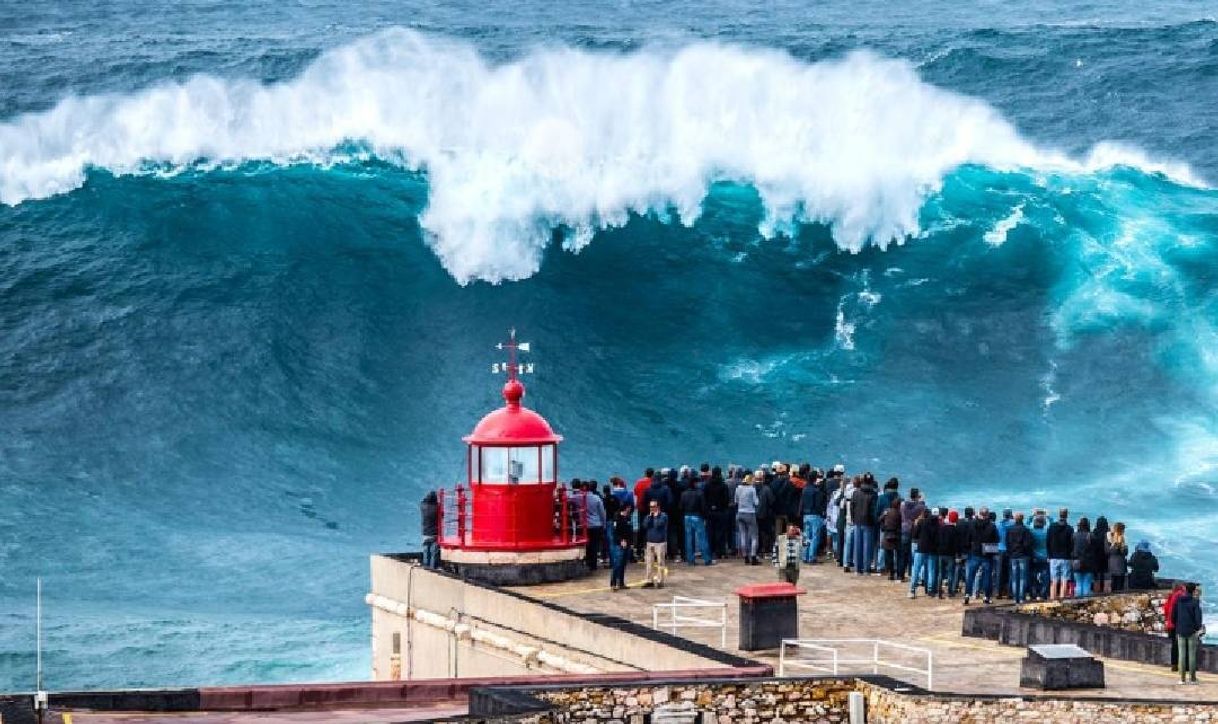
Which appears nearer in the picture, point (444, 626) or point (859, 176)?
point (444, 626)

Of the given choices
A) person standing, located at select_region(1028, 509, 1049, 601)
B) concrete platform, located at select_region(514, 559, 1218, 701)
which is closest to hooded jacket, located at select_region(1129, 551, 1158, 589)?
person standing, located at select_region(1028, 509, 1049, 601)

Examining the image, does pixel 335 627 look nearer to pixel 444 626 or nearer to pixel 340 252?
pixel 444 626

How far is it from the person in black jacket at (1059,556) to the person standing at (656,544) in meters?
3.88

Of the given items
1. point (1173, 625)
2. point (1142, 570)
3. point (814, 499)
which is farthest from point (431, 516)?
point (1173, 625)

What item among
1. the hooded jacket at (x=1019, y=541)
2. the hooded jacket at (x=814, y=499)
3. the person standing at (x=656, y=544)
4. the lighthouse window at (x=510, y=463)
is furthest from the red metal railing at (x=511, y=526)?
the hooded jacket at (x=1019, y=541)

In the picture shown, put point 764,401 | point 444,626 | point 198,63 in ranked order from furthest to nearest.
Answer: point 198,63 < point 764,401 < point 444,626

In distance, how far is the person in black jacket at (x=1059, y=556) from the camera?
2975cm

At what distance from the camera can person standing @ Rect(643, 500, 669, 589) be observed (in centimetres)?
3081

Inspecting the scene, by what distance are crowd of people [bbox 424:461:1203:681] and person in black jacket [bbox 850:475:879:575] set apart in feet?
0.03

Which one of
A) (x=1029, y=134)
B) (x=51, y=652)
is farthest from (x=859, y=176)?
(x=51, y=652)

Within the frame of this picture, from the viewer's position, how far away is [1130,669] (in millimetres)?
26250

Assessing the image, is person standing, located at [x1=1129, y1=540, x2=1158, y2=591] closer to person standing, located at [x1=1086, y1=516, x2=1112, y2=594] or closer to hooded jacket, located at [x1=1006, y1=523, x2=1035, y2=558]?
person standing, located at [x1=1086, y1=516, x2=1112, y2=594]

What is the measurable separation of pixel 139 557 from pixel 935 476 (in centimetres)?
1074

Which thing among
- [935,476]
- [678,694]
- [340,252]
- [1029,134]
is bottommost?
[678,694]
